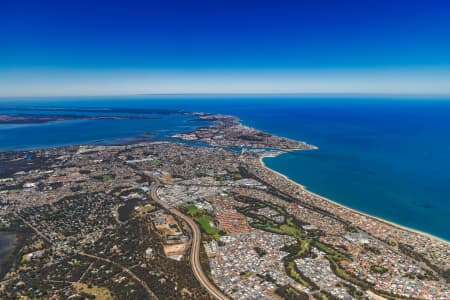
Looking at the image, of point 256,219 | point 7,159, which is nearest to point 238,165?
point 256,219

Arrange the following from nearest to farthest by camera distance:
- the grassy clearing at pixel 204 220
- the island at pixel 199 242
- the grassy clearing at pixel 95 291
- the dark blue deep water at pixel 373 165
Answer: the grassy clearing at pixel 95 291 → the island at pixel 199 242 → the grassy clearing at pixel 204 220 → the dark blue deep water at pixel 373 165

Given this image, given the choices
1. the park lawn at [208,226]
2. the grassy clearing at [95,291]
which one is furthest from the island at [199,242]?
the park lawn at [208,226]

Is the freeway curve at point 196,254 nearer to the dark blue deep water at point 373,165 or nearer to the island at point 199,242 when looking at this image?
the island at point 199,242

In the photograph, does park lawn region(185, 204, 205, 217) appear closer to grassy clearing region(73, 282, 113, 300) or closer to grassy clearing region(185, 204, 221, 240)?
→ grassy clearing region(185, 204, 221, 240)

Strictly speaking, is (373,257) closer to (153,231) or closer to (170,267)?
(170,267)

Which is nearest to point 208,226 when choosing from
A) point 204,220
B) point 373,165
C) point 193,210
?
point 204,220

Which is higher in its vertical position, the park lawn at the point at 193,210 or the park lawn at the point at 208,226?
the park lawn at the point at 193,210

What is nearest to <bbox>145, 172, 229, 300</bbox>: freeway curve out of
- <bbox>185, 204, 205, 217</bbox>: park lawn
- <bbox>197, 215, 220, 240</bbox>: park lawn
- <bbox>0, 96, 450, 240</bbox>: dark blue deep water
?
<bbox>197, 215, 220, 240</bbox>: park lawn

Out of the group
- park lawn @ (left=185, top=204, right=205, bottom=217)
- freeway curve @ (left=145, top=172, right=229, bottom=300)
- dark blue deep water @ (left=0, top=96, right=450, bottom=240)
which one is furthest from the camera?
dark blue deep water @ (left=0, top=96, right=450, bottom=240)

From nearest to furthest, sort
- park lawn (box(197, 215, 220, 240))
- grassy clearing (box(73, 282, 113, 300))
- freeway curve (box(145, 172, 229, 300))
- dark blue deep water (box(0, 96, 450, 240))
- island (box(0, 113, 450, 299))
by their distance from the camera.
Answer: grassy clearing (box(73, 282, 113, 300))
freeway curve (box(145, 172, 229, 300))
island (box(0, 113, 450, 299))
park lawn (box(197, 215, 220, 240))
dark blue deep water (box(0, 96, 450, 240))
